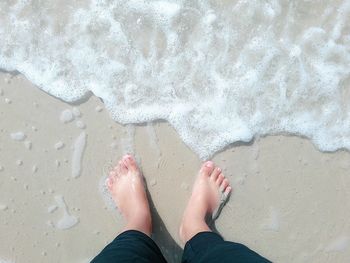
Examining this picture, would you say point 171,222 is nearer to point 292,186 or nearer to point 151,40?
point 292,186

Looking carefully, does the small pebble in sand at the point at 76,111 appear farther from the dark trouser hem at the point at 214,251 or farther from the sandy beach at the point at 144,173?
the dark trouser hem at the point at 214,251

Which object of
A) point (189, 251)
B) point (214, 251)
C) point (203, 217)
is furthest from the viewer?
point (203, 217)

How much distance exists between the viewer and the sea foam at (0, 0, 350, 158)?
7.24ft

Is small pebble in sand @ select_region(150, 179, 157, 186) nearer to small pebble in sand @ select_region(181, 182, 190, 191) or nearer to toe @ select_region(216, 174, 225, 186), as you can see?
small pebble in sand @ select_region(181, 182, 190, 191)

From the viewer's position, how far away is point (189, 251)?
2.05 metres

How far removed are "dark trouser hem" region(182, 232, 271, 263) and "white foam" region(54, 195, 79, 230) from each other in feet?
1.90

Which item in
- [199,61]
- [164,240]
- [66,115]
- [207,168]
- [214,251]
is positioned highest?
[199,61]

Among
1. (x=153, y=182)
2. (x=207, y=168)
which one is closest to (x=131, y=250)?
(x=153, y=182)

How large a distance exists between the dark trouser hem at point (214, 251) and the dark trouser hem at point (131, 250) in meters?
0.15

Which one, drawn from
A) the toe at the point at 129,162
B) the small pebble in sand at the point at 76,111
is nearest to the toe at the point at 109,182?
the toe at the point at 129,162

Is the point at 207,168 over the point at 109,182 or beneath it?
over

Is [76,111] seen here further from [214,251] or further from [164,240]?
[214,251]

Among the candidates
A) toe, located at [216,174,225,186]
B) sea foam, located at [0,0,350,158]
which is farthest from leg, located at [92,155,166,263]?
toe, located at [216,174,225,186]

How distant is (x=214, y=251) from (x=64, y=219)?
782mm
